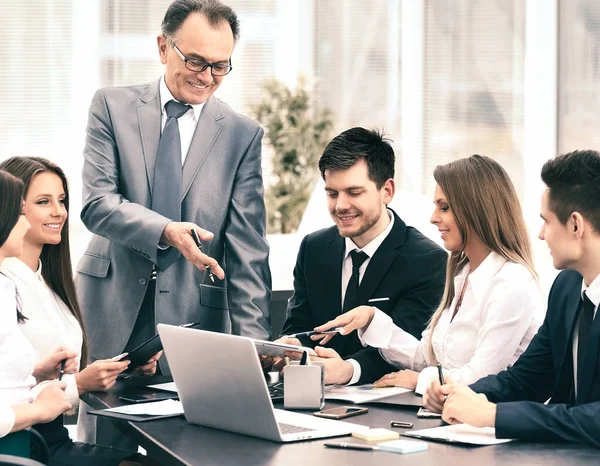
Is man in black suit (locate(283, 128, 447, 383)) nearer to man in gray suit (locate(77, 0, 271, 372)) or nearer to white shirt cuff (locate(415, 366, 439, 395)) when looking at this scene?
man in gray suit (locate(77, 0, 271, 372))

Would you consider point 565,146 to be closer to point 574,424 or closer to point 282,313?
point 282,313

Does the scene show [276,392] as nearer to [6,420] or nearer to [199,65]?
[6,420]

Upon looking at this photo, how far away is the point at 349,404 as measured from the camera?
2.55 meters

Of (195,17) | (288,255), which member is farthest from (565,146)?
(195,17)

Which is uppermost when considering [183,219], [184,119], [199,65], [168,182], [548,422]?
[199,65]

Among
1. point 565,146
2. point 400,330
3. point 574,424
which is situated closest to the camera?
point 574,424

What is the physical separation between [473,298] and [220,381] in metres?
0.91

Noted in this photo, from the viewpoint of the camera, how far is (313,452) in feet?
6.66

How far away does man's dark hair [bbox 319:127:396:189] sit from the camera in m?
3.19

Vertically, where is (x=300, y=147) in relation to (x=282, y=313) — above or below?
above

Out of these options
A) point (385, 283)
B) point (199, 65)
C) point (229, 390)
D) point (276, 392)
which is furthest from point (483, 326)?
point (199, 65)

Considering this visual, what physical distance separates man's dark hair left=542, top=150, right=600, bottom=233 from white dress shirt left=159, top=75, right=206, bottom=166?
137cm

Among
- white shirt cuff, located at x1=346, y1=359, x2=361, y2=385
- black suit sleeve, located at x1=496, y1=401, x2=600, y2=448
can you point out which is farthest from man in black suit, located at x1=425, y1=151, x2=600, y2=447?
white shirt cuff, located at x1=346, y1=359, x2=361, y2=385

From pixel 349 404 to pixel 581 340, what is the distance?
64 cm
